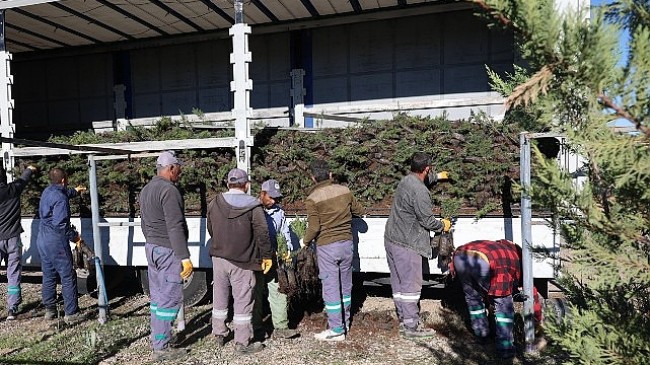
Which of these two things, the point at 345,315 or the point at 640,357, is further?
the point at 345,315

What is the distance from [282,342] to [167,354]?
106 centimetres

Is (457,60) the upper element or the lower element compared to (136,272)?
upper

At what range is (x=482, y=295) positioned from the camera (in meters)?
4.10

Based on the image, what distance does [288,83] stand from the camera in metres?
9.34

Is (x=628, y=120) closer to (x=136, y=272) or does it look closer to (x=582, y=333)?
(x=582, y=333)

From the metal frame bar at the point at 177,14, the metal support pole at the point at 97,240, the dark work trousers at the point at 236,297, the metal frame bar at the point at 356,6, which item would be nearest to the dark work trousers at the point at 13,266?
the metal support pole at the point at 97,240

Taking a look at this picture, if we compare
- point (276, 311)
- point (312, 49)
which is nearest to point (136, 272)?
point (276, 311)

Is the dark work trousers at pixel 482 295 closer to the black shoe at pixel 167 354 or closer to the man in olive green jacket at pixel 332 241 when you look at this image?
the man in olive green jacket at pixel 332 241

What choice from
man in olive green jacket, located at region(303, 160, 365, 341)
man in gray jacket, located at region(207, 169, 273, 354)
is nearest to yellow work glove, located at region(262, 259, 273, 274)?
man in gray jacket, located at region(207, 169, 273, 354)

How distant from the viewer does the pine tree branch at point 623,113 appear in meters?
1.26

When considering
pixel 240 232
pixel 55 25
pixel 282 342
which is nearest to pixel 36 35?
pixel 55 25

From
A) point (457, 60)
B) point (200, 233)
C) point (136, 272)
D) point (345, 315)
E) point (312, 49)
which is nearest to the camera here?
point (345, 315)

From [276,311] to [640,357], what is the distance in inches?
145

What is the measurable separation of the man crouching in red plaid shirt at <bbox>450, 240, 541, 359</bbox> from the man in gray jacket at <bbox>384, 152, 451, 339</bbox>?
394 mm
